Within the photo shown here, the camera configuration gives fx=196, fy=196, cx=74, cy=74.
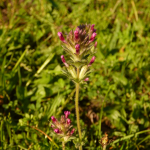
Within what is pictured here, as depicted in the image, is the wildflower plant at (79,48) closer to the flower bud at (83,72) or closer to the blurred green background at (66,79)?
the flower bud at (83,72)

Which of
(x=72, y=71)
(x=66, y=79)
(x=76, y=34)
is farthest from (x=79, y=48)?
(x=66, y=79)

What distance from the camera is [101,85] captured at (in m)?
3.50

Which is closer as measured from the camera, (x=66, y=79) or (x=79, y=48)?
(x=79, y=48)

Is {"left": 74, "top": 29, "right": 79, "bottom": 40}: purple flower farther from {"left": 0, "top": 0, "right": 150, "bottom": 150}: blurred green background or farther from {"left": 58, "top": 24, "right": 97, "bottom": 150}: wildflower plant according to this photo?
{"left": 0, "top": 0, "right": 150, "bottom": 150}: blurred green background

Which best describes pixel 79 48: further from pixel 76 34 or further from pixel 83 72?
pixel 83 72

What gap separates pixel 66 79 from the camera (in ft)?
11.9

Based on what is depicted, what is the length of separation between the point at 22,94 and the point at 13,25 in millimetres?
1811

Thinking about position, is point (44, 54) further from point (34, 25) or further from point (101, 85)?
point (101, 85)

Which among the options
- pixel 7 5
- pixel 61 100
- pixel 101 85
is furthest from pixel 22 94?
pixel 7 5

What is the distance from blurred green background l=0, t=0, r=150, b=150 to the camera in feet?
9.36

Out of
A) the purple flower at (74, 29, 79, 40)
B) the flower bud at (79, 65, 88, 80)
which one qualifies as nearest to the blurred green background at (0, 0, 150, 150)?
the flower bud at (79, 65, 88, 80)

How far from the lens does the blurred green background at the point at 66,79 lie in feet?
9.36

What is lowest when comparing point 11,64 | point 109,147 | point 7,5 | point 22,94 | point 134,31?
point 109,147

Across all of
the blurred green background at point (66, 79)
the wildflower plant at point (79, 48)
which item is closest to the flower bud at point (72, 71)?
the wildflower plant at point (79, 48)
